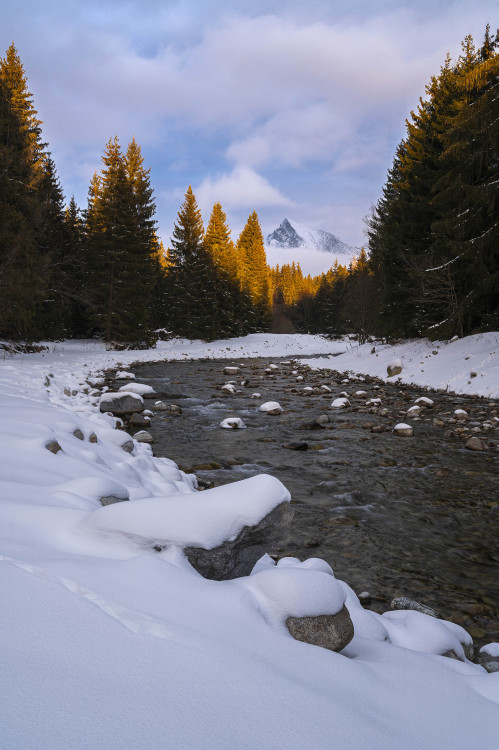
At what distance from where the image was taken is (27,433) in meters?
4.14

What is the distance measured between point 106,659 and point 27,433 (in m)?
3.39

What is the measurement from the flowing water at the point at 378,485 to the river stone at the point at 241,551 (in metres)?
1.37

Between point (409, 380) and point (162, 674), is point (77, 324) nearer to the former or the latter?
point (409, 380)

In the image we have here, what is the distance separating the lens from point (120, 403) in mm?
9836

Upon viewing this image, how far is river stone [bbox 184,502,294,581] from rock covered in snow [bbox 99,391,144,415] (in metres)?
7.74

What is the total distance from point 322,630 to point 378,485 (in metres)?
4.21

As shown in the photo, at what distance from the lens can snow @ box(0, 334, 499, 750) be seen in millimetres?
1082

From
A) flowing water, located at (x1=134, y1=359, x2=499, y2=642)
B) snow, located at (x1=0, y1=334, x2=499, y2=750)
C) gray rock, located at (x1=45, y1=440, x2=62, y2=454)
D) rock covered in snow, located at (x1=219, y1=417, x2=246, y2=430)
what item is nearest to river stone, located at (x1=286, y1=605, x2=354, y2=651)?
snow, located at (x1=0, y1=334, x2=499, y2=750)

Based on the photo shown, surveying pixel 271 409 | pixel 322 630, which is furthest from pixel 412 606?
pixel 271 409

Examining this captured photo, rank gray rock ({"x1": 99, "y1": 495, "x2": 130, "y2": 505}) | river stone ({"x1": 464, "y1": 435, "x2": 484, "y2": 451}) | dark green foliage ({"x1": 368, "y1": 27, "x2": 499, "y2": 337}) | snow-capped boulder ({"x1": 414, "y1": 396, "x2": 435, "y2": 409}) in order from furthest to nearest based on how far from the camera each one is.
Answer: dark green foliage ({"x1": 368, "y1": 27, "x2": 499, "y2": 337}), snow-capped boulder ({"x1": 414, "y1": 396, "x2": 435, "y2": 409}), river stone ({"x1": 464, "y1": 435, "x2": 484, "y2": 451}), gray rock ({"x1": 99, "y1": 495, "x2": 130, "y2": 505})

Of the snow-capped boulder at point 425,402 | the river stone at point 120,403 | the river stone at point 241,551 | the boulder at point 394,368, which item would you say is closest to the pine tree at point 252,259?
the boulder at point 394,368

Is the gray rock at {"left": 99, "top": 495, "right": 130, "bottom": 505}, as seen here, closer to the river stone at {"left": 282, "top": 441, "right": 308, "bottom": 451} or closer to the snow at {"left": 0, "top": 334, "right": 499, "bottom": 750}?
the snow at {"left": 0, "top": 334, "right": 499, "bottom": 750}

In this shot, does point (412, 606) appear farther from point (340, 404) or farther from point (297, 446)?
point (340, 404)

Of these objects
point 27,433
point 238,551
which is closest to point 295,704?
point 238,551
